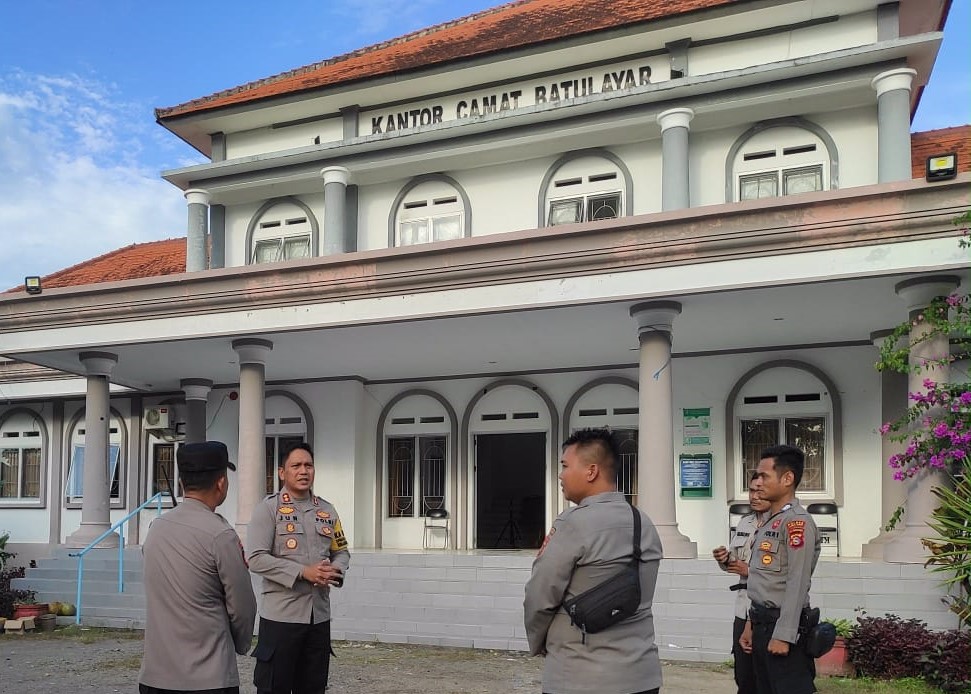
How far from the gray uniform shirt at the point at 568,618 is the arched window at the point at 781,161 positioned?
10.6m

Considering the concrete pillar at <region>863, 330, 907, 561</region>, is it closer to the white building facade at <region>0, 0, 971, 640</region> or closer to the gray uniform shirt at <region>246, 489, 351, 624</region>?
the white building facade at <region>0, 0, 971, 640</region>

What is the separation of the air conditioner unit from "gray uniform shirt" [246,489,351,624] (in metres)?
12.4

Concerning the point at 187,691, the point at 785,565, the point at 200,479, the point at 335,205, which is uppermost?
the point at 335,205

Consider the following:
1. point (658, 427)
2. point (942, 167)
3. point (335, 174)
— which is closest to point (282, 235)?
point (335, 174)

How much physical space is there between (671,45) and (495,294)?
5645mm

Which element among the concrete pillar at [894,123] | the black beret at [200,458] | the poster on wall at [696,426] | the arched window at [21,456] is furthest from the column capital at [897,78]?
the arched window at [21,456]

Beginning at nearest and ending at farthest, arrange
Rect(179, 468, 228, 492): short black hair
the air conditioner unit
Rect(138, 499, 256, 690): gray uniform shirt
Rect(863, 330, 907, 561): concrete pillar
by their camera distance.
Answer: Rect(138, 499, 256, 690): gray uniform shirt
Rect(179, 468, 228, 492): short black hair
Rect(863, 330, 907, 561): concrete pillar
the air conditioner unit

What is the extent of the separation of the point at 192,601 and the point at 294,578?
110 centimetres

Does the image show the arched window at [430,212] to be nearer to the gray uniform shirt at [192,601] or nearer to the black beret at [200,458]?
the black beret at [200,458]

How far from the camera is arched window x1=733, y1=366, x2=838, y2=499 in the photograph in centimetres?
1316

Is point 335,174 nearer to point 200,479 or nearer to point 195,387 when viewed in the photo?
point 195,387

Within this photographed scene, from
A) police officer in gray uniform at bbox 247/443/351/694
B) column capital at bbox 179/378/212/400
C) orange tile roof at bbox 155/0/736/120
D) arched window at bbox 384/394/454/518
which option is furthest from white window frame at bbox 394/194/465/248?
police officer in gray uniform at bbox 247/443/351/694

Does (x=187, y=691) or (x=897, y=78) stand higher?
(x=897, y=78)

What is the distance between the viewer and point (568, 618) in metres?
3.53
